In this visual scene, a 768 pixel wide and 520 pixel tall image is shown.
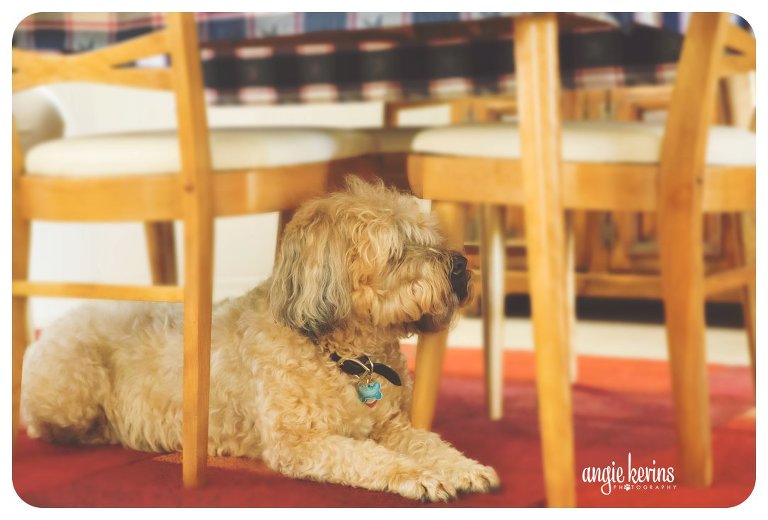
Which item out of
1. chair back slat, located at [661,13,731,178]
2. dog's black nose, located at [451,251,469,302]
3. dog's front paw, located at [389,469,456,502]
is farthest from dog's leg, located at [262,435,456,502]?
chair back slat, located at [661,13,731,178]

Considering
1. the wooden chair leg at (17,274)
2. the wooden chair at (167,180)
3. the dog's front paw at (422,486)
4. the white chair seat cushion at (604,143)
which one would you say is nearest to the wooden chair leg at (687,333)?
the white chair seat cushion at (604,143)

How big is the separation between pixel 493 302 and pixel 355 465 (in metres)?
0.54

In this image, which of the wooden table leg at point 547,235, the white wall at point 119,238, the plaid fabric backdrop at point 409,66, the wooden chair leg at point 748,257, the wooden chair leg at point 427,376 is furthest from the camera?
the plaid fabric backdrop at point 409,66

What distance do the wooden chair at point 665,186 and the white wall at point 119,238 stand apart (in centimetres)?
32

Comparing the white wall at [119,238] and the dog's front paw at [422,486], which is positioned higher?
the white wall at [119,238]

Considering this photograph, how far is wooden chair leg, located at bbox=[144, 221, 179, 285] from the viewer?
141 cm

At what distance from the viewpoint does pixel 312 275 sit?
60.0 inches

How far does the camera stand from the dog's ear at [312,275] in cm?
153

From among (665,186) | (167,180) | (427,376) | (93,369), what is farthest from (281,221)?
(665,186)

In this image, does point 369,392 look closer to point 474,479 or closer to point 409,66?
point 474,479

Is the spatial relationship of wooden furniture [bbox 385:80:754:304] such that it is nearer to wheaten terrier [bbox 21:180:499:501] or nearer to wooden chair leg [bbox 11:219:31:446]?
wheaten terrier [bbox 21:180:499:501]

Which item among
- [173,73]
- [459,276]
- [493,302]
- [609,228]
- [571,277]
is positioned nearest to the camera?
[173,73]

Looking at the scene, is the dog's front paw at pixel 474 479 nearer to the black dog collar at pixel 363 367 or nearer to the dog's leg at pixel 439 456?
the dog's leg at pixel 439 456
